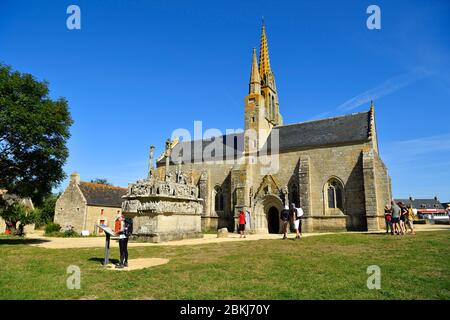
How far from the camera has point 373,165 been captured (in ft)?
75.9

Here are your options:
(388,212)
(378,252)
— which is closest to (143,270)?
(378,252)

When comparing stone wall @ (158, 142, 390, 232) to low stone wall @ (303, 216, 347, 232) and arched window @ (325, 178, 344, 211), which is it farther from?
arched window @ (325, 178, 344, 211)

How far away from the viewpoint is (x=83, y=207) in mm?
30922

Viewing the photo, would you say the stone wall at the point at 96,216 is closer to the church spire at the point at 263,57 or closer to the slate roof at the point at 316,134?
the slate roof at the point at 316,134

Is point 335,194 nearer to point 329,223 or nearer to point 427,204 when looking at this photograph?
point 329,223

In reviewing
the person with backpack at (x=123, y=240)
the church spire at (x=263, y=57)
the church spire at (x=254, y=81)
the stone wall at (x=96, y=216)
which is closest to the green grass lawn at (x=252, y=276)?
the person with backpack at (x=123, y=240)

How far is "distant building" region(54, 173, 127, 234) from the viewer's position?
30875 mm

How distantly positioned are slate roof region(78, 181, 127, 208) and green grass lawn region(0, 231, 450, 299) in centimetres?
2250

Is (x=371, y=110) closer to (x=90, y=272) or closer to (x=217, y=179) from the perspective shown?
(x=217, y=179)

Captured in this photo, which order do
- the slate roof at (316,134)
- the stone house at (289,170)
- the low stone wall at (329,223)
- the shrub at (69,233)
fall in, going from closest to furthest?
the stone house at (289,170), the low stone wall at (329,223), the slate roof at (316,134), the shrub at (69,233)

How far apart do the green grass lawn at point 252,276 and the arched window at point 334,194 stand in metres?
14.3

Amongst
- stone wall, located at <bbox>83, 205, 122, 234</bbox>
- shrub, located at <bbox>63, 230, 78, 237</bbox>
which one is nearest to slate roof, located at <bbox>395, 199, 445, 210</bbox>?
stone wall, located at <bbox>83, 205, 122, 234</bbox>

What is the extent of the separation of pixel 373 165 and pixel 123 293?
22.4m

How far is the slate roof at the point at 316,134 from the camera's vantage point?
85.1 feet
